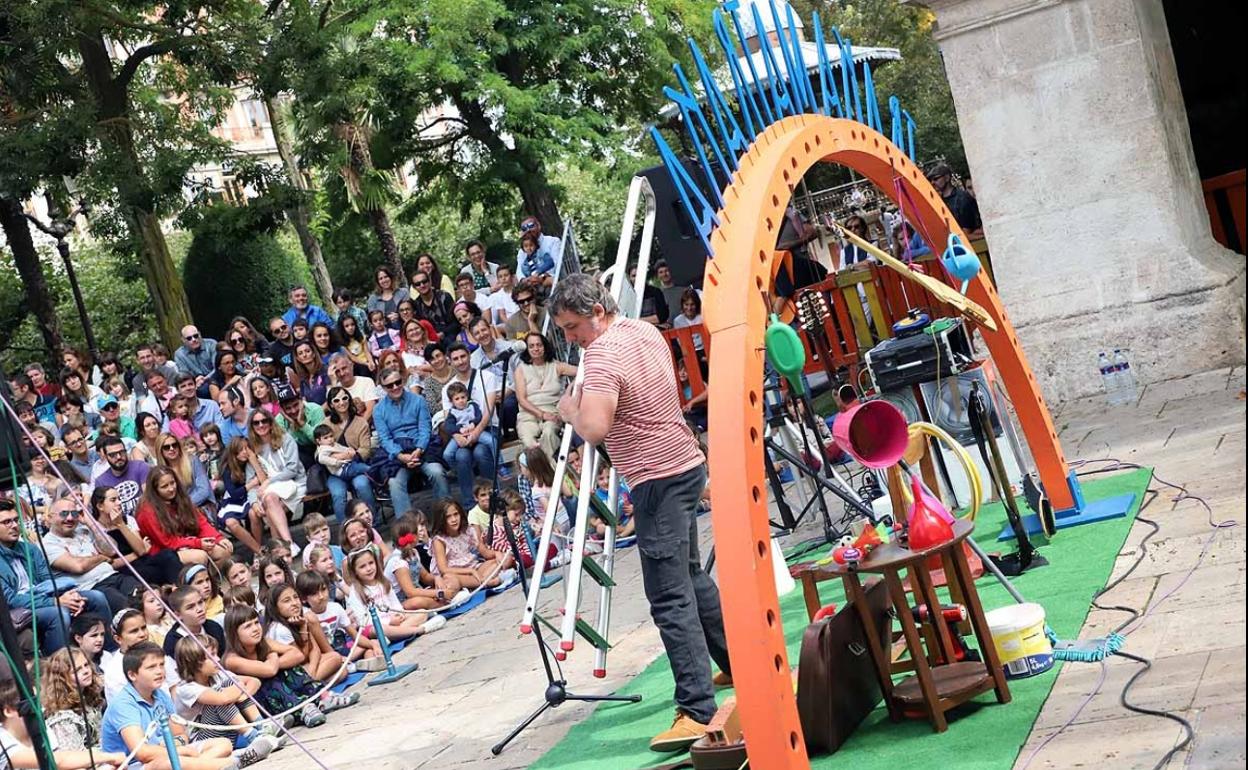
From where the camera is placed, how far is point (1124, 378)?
11.0 metres

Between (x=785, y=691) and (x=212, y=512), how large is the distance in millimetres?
8770

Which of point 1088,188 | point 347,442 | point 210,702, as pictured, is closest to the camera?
point 210,702

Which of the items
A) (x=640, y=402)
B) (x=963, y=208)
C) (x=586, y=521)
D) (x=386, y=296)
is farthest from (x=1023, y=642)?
(x=386, y=296)

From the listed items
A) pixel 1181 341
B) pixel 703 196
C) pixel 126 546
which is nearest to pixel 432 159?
pixel 126 546

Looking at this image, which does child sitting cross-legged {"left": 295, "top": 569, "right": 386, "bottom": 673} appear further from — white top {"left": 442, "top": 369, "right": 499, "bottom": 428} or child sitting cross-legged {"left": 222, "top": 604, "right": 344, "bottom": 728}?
white top {"left": 442, "top": 369, "right": 499, "bottom": 428}

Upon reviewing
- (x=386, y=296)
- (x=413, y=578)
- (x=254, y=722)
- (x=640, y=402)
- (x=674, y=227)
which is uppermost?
(x=386, y=296)

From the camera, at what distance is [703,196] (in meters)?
6.27

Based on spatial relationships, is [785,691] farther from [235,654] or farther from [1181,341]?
[1181,341]

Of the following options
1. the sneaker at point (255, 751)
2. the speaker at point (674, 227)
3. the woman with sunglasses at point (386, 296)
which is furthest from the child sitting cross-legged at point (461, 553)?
the speaker at point (674, 227)

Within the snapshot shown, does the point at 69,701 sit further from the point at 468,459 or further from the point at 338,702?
the point at 468,459

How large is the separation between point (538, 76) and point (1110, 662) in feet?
56.6

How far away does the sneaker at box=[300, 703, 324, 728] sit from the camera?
912 cm

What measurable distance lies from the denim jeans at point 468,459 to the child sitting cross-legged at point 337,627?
8.86 feet

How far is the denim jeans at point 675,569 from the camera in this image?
6.15m
